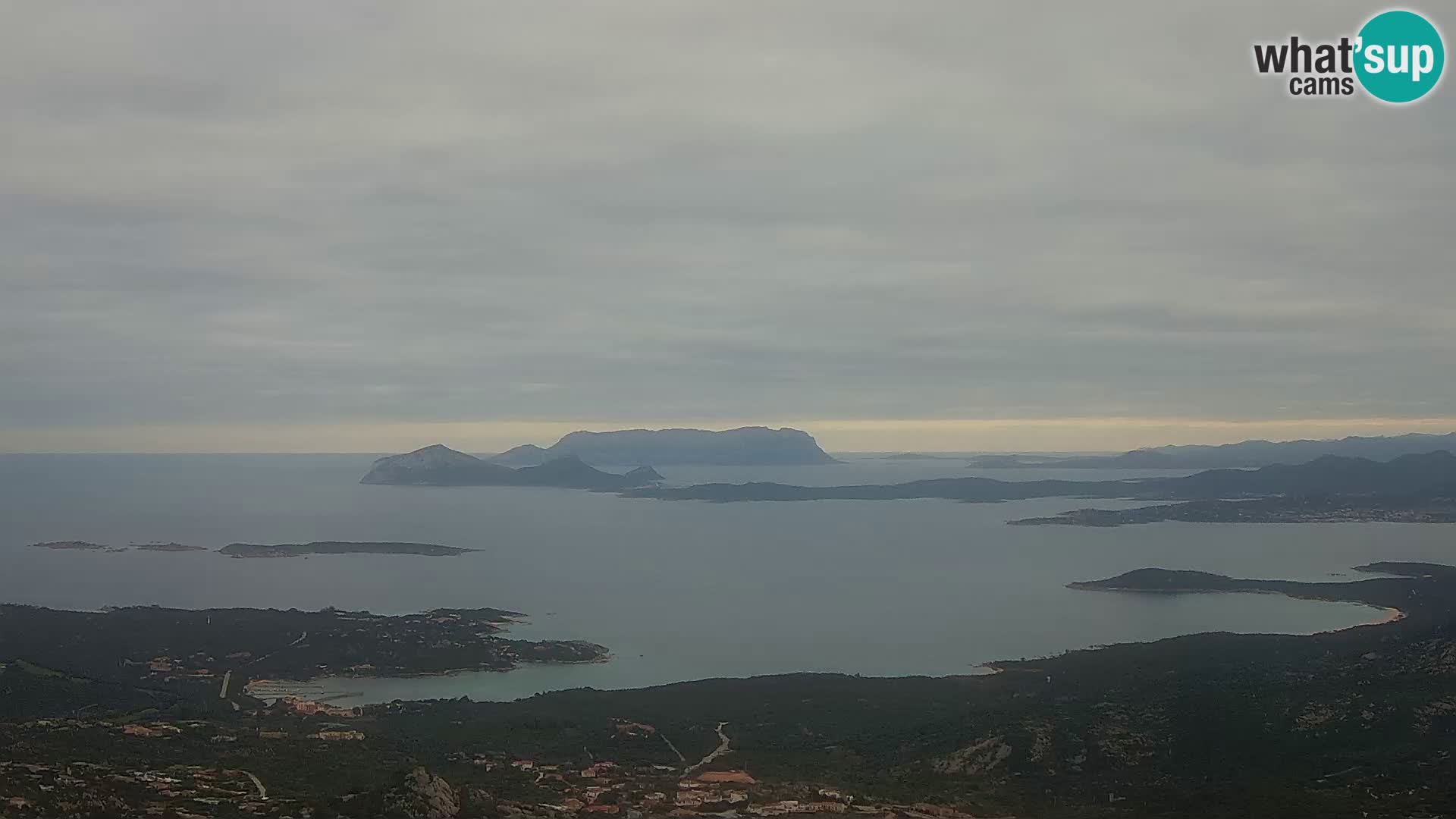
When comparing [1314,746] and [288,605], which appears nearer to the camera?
[1314,746]

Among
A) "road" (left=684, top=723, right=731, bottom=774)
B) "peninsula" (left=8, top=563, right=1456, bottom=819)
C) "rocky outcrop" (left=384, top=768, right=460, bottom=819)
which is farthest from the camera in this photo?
"road" (left=684, top=723, right=731, bottom=774)

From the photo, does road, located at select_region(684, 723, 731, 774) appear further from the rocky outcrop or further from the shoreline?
the shoreline

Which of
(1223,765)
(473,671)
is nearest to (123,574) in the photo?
(473,671)

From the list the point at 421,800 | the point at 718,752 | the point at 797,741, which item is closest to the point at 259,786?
the point at 421,800

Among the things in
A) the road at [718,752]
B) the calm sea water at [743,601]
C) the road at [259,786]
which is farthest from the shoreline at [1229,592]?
the road at [259,786]

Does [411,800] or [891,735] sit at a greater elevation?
[411,800]

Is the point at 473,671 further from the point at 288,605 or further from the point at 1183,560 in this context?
the point at 1183,560

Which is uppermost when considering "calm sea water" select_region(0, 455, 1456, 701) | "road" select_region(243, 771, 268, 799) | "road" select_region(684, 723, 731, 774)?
"road" select_region(243, 771, 268, 799)

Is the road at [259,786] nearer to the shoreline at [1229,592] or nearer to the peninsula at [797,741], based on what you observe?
the peninsula at [797,741]

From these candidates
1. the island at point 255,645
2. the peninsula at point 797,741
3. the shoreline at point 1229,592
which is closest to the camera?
the peninsula at point 797,741

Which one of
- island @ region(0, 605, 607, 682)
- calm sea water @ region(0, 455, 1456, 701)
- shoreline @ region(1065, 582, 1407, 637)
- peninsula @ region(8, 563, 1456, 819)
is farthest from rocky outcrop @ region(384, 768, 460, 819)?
shoreline @ region(1065, 582, 1407, 637)

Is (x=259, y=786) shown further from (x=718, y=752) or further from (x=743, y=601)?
(x=743, y=601)
